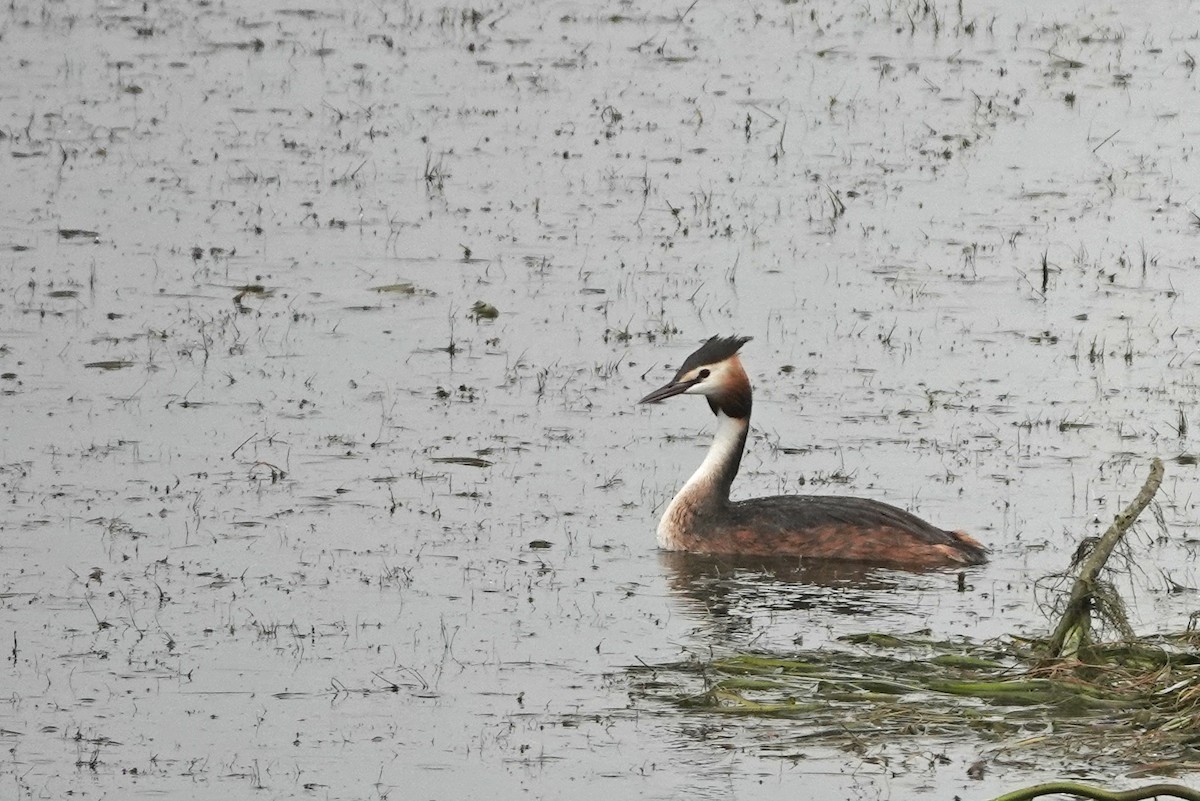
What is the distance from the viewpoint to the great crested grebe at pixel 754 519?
46.7 ft

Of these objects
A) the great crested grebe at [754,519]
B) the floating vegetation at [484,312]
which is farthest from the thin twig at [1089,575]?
the floating vegetation at [484,312]

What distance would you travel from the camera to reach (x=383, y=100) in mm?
26500

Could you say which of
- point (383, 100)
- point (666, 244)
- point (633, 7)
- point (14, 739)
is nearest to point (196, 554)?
point (14, 739)

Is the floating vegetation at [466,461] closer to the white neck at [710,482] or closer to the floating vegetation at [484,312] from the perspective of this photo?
the white neck at [710,482]

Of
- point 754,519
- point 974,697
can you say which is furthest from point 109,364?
point 974,697

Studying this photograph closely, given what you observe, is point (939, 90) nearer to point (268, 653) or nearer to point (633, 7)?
point (633, 7)

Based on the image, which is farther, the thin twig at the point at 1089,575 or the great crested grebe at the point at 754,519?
the great crested grebe at the point at 754,519

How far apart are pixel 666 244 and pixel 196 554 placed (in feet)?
27.1

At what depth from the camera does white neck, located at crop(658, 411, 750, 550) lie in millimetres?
14680

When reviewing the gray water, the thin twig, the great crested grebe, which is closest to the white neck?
the great crested grebe

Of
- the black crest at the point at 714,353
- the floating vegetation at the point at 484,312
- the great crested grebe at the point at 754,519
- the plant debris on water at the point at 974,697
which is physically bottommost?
the plant debris on water at the point at 974,697

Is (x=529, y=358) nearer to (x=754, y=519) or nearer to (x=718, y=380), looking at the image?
(x=718, y=380)

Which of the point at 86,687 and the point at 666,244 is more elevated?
the point at 666,244

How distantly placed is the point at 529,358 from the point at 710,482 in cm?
337
